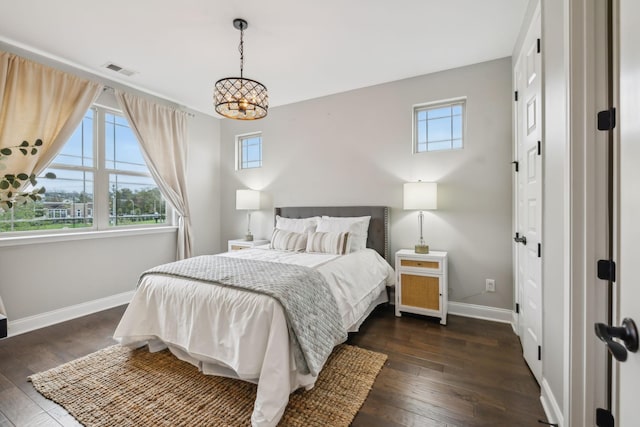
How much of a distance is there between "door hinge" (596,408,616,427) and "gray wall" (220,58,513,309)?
6.19 ft

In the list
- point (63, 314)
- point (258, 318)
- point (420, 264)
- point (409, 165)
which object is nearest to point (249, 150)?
point (409, 165)

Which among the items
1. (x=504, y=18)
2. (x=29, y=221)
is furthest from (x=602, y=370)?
(x=29, y=221)

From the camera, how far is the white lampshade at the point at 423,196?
2.97 metres

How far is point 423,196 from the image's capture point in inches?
118

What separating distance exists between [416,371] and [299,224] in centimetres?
218

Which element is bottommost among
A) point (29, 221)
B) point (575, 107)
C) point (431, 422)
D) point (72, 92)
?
point (431, 422)

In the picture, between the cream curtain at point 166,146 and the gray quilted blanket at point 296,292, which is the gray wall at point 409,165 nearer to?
the cream curtain at point 166,146

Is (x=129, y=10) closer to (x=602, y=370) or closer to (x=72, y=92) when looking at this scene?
(x=72, y=92)

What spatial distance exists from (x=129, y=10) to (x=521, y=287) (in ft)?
13.3

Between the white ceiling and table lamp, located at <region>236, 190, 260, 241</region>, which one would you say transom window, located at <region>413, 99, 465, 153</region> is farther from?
table lamp, located at <region>236, 190, 260, 241</region>

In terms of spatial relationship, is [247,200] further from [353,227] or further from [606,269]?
[606,269]

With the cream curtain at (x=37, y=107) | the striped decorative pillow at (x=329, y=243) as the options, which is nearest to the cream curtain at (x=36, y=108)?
the cream curtain at (x=37, y=107)

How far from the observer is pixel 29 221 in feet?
9.46

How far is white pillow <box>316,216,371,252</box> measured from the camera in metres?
3.22
